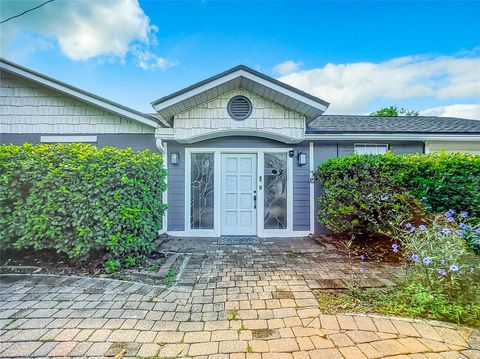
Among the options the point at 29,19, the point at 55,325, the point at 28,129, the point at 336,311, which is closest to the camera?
the point at 55,325

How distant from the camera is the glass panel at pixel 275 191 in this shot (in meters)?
6.05

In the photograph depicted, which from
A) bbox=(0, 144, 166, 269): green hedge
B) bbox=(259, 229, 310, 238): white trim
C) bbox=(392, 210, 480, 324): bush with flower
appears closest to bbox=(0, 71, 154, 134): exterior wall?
bbox=(0, 144, 166, 269): green hedge

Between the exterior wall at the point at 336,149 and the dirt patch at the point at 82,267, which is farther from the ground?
the exterior wall at the point at 336,149

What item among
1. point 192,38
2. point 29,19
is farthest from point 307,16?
point 29,19

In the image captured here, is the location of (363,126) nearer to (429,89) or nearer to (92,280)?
(429,89)

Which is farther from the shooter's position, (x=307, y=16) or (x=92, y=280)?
(x=307, y=16)

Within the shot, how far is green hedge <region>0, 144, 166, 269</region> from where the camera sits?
3.60 m

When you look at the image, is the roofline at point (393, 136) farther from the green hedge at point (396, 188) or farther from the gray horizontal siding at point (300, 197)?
the green hedge at point (396, 188)

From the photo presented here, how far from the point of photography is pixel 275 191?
606cm

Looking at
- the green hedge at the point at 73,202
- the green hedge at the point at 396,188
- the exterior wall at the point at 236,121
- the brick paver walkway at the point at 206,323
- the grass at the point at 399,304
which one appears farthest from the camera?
the exterior wall at the point at 236,121

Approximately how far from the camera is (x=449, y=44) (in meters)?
7.22

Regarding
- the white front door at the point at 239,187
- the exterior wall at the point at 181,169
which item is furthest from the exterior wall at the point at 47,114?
the white front door at the point at 239,187

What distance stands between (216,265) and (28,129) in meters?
6.08

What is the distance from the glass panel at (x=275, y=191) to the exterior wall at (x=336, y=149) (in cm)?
87
